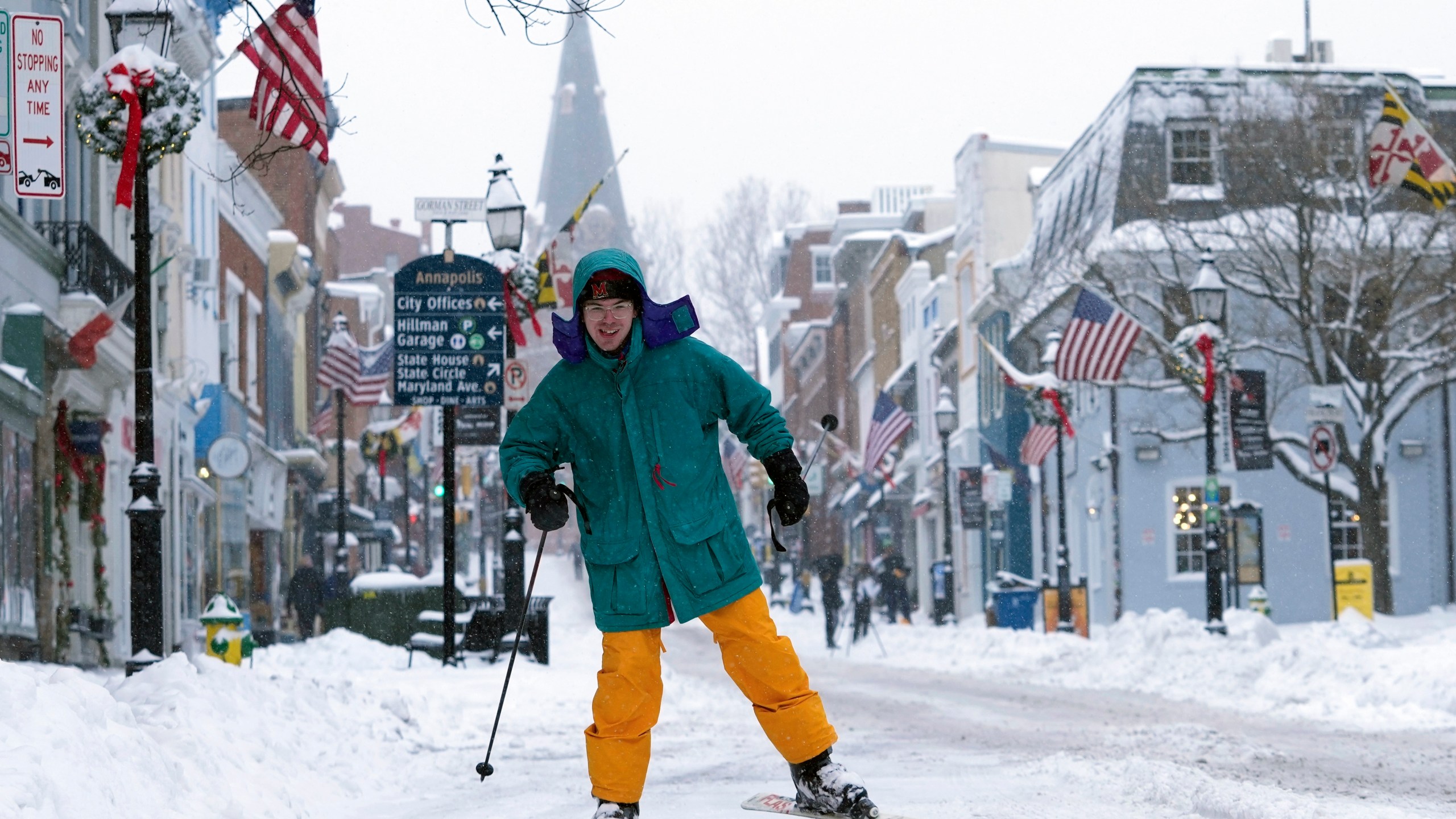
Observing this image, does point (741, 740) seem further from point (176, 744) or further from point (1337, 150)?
point (1337, 150)

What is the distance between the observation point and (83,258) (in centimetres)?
2128

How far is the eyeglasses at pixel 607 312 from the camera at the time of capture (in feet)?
18.9

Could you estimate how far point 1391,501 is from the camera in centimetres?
3148

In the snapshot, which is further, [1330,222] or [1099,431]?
[1099,431]

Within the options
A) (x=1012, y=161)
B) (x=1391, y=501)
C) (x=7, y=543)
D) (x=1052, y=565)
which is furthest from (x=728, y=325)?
(x=7, y=543)

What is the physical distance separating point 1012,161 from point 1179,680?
29.3 meters

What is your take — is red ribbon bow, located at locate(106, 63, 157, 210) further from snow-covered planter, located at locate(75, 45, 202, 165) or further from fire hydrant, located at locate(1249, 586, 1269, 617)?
fire hydrant, located at locate(1249, 586, 1269, 617)

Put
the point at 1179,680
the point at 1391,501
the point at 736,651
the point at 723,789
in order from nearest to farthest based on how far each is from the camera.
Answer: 1. the point at 736,651
2. the point at 723,789
3. the point at 1179,680
4. the point at 1391,501

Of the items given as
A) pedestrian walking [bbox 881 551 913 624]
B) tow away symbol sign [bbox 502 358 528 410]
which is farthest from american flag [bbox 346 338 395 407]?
tow away symbol sign [bbox 502 358 528 410]

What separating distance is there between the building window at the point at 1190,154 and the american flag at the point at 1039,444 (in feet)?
14.9

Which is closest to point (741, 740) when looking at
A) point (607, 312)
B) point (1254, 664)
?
point (607, 312)

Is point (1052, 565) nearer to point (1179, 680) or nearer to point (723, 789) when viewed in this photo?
point (1179, 680)

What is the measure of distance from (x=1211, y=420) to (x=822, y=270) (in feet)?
205

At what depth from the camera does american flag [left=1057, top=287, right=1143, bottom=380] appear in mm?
24328
